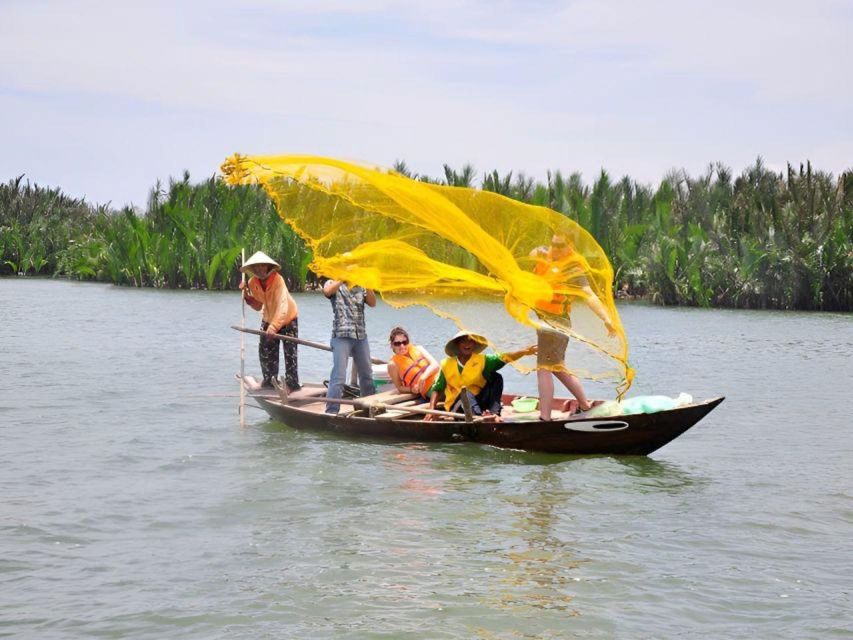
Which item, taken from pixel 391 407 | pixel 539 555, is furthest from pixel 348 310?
pixel 539 555

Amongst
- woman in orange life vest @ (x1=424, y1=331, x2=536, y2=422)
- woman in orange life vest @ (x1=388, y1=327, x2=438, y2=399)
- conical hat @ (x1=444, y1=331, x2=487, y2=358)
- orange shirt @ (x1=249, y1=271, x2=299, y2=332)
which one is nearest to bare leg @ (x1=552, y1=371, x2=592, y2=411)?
woman in orange life vest @ (x1=424, y1=331, x2=536, y2=422)

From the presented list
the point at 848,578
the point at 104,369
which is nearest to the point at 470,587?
the point at 848,578

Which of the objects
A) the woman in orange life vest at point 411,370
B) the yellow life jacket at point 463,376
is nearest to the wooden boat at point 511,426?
the woman in orange life vest at point 411,370

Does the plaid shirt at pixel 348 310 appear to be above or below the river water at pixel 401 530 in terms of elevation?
above

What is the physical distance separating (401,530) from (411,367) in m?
3.60

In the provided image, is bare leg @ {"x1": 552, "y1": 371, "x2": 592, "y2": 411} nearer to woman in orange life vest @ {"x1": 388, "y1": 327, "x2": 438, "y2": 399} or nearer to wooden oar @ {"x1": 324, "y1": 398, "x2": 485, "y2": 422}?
wooden oar @ {"x1": 324, "y1": 398, "x2": 485, "y2": 422}

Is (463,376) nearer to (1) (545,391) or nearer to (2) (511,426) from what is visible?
(2) (511,426)

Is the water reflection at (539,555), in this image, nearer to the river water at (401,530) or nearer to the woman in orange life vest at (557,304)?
the river water at (401,530)

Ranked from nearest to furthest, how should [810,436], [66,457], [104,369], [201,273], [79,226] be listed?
[66,457] → [810,436] → [104,369] → [201,273] → [79,226]

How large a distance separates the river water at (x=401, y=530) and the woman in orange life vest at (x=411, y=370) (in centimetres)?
82

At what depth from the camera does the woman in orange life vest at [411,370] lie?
39.9ft

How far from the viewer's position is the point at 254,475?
10.7 meters

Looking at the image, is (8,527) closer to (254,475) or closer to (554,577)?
(254,475)

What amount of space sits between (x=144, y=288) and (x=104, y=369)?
1923 cm
